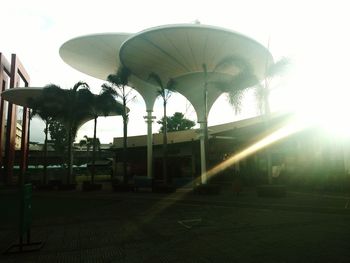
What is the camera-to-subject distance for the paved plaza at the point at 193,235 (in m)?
6.32

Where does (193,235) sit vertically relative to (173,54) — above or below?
below

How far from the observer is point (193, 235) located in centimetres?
822

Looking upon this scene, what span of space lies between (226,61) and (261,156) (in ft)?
41.1

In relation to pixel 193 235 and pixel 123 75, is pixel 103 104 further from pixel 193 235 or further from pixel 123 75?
pixel 193 235

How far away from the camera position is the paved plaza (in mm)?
6324

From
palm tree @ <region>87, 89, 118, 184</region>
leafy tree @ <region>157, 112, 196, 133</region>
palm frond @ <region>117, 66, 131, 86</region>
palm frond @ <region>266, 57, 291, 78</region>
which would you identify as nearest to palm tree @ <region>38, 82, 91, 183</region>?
palm tree @ <region>87, 89, 118, 184</region>

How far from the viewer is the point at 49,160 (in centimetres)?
7919

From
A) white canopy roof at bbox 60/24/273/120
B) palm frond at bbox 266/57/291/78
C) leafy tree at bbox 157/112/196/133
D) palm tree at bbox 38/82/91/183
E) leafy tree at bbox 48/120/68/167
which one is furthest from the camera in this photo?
leafy tree at bbox 48/120/68/167

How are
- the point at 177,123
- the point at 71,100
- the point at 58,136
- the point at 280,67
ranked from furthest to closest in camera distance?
1. the point at 58,136
2. the point at 177,123
3. the point at 71,100
4. the point at 280,67

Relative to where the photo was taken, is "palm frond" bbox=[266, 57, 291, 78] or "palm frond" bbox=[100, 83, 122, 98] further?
"palm frond" bbox=[100, 83, 122, 98]

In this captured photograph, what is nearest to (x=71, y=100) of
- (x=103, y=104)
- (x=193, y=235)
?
(x=103, y=104)

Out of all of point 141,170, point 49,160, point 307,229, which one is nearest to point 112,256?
point 307,229

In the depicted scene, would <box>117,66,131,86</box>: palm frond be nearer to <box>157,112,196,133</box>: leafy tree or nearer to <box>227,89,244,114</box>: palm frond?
<box>227,89,244,114</box>: palm frond

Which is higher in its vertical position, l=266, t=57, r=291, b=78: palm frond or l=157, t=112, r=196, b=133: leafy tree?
l=157, t=112, r=196, b=133: leafy tree
